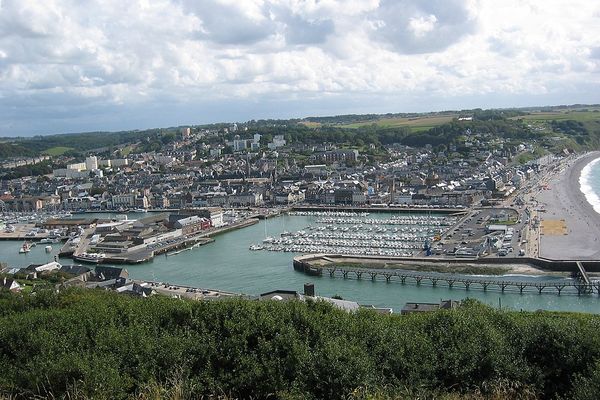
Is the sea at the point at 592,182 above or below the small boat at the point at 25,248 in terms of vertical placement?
below

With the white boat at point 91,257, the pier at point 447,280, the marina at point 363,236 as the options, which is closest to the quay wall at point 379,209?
the marina at point 363,236

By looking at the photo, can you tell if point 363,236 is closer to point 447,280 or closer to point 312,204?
point 447,280

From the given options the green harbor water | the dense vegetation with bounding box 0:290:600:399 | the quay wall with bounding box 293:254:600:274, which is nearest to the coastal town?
the quay wall with bounding box 293:254:600:274

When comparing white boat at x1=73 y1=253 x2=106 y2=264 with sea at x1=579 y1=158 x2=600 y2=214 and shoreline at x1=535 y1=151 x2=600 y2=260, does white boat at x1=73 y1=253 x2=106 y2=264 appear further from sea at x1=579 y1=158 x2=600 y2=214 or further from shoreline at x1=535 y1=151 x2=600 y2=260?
sea at x1=579 y1=158 x2=600 y2=214

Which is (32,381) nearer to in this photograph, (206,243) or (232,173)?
(206,243)

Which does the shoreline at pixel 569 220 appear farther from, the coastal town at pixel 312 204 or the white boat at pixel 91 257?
the white boat at pixel 91 257

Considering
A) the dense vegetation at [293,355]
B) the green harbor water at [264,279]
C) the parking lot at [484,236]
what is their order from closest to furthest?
1. the dense vegetation at [293,355]
2. the green harbor water at [264,279]
3. the parking lot at [484,236]
